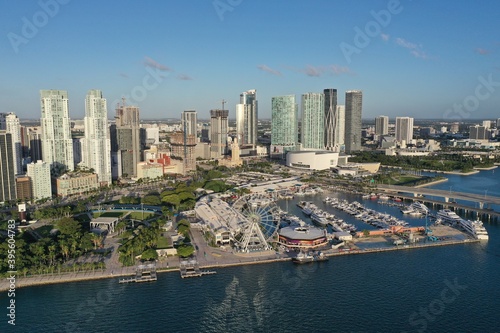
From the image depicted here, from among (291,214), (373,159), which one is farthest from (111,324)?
(373,159)

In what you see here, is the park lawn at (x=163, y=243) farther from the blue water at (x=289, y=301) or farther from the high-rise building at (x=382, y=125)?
the high-rise building at (x=382, y=125)

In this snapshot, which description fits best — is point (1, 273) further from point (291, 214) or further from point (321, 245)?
point (291, 214)

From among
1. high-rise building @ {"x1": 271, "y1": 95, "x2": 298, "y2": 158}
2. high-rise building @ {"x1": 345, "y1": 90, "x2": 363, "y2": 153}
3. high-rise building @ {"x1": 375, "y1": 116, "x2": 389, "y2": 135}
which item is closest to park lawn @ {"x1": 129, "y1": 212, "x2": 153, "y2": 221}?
high-rise building @ {"x1": 271, "y1": 95, "x2": 298, "y2": 158}

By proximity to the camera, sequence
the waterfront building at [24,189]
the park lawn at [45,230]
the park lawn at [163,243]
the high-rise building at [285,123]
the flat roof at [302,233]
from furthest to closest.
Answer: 1. the high-rise building at [285,123]
2. the waterfront building at [24,189]
3. the park lawn at [45,230]
4. the flat roof at [302,233]
5. the park lawn at [163,243]

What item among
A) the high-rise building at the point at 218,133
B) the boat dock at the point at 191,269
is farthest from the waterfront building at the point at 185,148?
the boat dock at the point at 191,269

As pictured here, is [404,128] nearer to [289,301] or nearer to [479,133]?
[479,133]

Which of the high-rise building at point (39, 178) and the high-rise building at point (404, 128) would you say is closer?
the high-rise building at point (39, 178)
